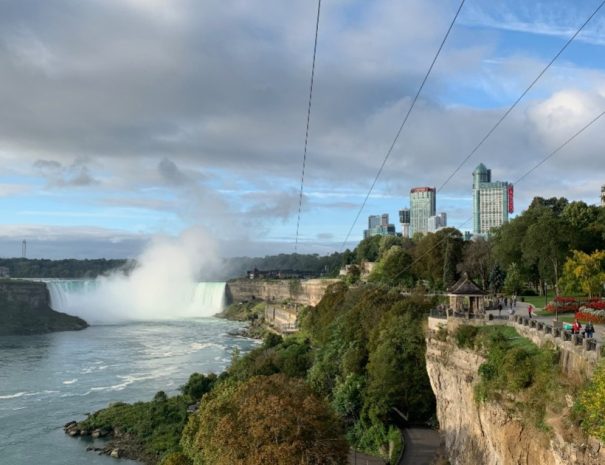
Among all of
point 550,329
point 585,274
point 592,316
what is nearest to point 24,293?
point 585,274

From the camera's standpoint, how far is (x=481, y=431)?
1631 cm

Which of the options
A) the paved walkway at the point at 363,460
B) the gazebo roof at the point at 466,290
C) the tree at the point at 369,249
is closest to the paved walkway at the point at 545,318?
the gazebo roof at the point at 466,290

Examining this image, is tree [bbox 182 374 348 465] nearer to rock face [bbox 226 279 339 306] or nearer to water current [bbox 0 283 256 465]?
water current [bbox 0 283 256 465]

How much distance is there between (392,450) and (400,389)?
2.71m

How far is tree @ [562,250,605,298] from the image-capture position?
23.5 metres

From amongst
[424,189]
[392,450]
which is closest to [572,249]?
[392,450]

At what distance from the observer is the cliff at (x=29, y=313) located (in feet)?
240

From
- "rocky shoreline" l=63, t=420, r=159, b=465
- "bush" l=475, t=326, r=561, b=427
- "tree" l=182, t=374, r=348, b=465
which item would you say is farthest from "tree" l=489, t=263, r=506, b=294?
"tree" l=182, t=374, r=348, b=465

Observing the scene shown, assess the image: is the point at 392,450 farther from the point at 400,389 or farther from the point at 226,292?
the point at 226,292

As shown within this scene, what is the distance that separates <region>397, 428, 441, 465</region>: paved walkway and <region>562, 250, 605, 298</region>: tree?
27.2 ft

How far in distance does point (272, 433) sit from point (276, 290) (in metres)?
78.6

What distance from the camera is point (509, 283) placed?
31.5 m

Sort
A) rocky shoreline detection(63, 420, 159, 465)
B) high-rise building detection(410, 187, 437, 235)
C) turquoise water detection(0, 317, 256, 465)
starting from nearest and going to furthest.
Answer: rocky shoreline detection(63, 420, 159, 465) < turquoise water detection(0, 317, 256, 465) < high-rise building detection(410, 187, 437, 235)

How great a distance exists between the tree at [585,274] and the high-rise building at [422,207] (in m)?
167
